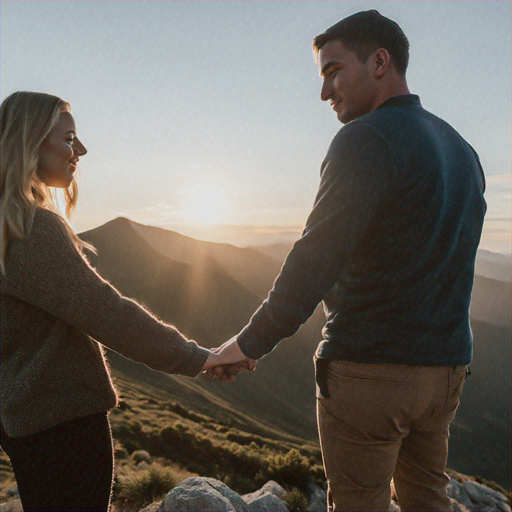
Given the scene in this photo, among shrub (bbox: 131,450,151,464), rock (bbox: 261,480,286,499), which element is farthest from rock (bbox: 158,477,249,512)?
shrub (bbox: 131,450,151,464)

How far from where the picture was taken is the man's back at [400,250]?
2.24 metres

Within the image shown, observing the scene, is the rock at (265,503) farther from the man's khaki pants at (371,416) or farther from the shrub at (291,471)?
the man's khaki pants at (371,416)

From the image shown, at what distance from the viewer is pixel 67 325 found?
2.41 m

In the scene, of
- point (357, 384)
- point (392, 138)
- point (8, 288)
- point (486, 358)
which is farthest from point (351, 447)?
point (486, 358)

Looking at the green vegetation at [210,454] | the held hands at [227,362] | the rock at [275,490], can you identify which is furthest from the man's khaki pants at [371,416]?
the green vegetation at [210,454]

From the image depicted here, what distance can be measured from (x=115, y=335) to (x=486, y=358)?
129 meters

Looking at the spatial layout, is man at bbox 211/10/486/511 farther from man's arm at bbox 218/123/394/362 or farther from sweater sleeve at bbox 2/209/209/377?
sweater sleeve at bbox 2/209/209/377

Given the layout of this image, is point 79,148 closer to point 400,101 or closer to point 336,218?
point 336,218

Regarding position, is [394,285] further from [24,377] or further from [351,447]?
[24,377]

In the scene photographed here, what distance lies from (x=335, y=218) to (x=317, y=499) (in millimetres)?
6997

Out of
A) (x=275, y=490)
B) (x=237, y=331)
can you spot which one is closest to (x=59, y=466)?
(x=275, y=490)

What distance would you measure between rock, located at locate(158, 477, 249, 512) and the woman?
122 inches

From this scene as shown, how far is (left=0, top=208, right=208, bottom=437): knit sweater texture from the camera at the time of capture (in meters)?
2.25

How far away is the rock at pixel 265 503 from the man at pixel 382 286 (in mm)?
4714
